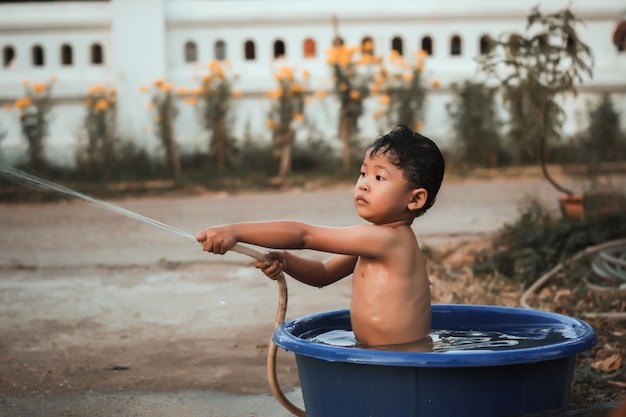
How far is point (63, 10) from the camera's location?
11.8m

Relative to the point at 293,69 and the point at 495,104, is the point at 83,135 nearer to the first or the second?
the point at 293,69

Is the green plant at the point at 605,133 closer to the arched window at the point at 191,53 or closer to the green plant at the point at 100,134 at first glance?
the arched window at the point at 191,53

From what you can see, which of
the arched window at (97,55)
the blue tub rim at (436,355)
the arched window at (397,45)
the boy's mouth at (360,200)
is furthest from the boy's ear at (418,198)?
the arched window at (97,55)

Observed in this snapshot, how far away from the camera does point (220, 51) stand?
40.1 feet

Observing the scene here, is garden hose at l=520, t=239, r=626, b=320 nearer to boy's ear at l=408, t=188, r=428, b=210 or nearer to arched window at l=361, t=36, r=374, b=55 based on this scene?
boy's ear at l=408, t=188, r=428, b=210

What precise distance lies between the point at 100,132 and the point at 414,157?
850 centimetres

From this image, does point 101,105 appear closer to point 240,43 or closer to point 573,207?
point 240,43

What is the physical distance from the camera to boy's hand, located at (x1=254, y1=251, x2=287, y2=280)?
9.44 feet

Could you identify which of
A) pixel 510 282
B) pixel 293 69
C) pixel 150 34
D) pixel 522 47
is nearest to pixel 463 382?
pixel 510 282

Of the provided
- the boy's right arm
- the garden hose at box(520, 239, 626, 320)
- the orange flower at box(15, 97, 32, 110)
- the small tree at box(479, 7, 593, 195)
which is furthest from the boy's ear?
the orange flower at box(15, 97, 32, 110)

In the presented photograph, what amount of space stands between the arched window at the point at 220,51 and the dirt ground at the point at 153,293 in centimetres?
288

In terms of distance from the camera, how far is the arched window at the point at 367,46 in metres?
11.2

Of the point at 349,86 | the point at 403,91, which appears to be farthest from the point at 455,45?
the point at 349,86

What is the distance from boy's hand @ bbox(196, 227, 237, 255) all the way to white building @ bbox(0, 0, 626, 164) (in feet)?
29.2
